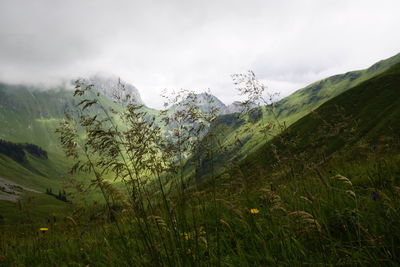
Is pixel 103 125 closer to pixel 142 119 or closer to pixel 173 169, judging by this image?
pixel 142 119

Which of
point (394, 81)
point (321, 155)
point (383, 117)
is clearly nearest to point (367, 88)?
point (394, 81)

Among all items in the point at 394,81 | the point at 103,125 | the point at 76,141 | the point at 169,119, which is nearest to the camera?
the point at 103,125

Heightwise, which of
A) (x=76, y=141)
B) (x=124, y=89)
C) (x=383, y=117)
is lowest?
(x=383, y=117)

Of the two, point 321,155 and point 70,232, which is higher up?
point 321,155

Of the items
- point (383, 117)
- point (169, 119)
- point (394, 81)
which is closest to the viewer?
point (169, 119)

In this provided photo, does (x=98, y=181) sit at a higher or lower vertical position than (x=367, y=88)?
lower

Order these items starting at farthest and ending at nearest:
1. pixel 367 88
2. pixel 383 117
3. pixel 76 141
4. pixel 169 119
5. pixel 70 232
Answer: pixel 367 88 < pixel 383 117 < pixel 70 232 < pixel 169 119 < pixel 76 141

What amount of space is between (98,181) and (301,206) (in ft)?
9.94

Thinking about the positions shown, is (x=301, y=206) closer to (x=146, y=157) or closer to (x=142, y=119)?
(x=146, y=157)

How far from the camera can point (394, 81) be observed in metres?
103

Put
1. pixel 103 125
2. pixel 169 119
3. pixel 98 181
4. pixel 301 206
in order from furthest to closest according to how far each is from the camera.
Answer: pixel 169 119
pixel 301 206
pixel 103 125
pixel 98 181

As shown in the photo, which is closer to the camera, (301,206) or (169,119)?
(301,206)

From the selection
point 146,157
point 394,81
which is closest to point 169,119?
point 146,157

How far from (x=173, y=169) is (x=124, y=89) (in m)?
1.52
